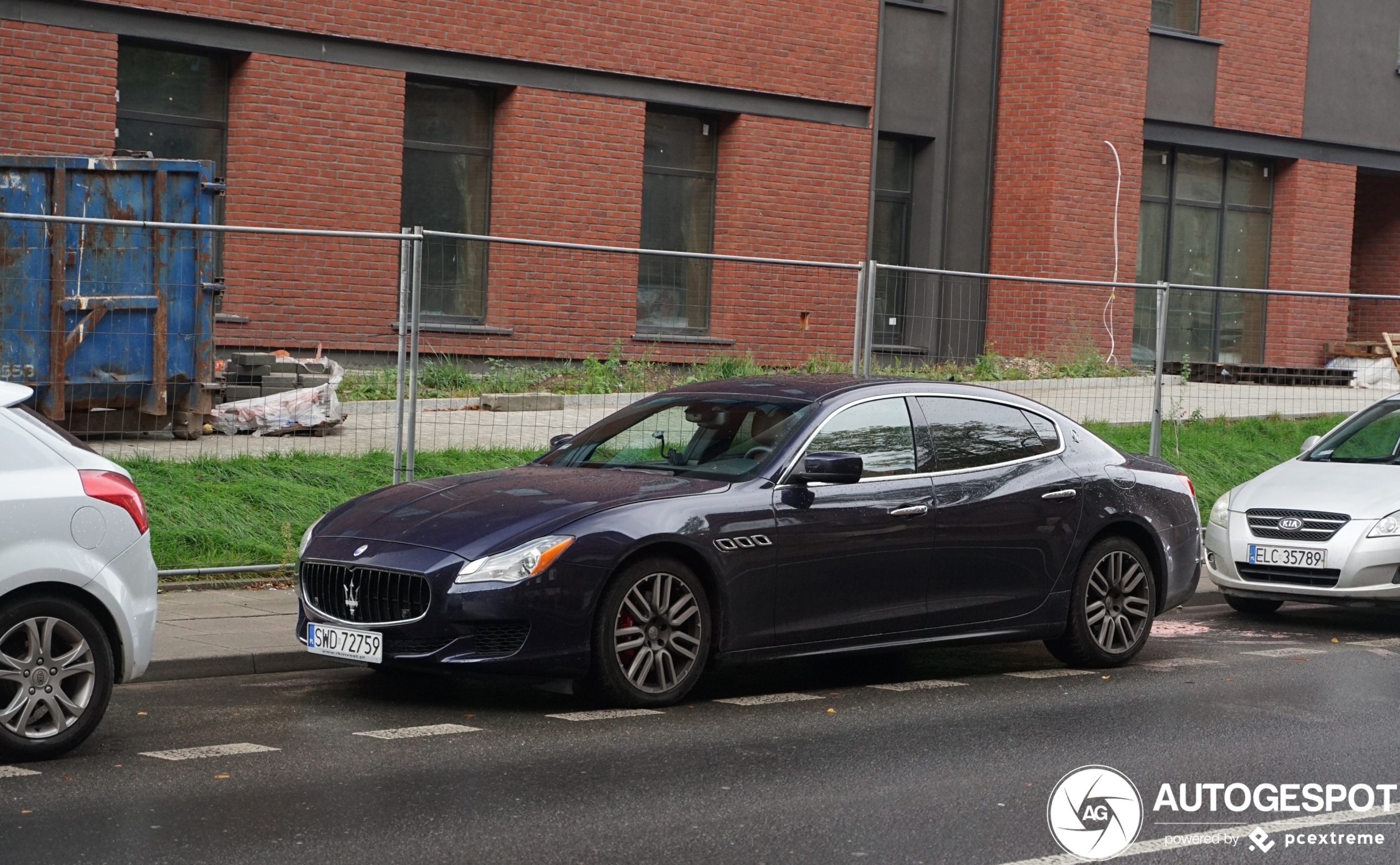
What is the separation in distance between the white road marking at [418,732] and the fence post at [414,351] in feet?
12.0

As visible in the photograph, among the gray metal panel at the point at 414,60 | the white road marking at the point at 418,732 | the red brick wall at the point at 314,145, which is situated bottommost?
the white road marking at the point at 418,732

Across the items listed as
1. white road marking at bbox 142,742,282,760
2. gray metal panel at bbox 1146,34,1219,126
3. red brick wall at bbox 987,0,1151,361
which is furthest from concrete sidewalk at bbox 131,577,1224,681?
gray metal panel at bbox 1146,34,1219,126

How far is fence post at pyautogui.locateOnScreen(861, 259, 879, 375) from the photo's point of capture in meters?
12.5

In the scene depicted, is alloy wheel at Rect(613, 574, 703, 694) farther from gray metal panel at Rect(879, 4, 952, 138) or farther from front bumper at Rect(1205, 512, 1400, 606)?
gray metal panel at Rect(879, 4, 952, 138)

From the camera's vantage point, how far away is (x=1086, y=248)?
76.5 feet

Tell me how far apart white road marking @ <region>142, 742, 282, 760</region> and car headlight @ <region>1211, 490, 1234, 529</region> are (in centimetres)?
682

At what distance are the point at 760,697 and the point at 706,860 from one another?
9.41ft

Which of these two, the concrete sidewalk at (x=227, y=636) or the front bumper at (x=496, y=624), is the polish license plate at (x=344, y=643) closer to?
the front bumper at (x=496, y=624)

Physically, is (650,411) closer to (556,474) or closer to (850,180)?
(556,474)

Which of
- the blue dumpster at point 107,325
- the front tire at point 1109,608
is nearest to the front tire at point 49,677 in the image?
the blue dumpster at point 107,325

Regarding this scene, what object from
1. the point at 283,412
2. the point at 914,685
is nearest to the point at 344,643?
the point at 914,685

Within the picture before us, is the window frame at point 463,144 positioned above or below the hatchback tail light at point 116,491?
above

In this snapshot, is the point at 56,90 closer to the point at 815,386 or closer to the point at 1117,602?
the point at 815,386

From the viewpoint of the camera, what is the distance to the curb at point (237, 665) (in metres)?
8.33
